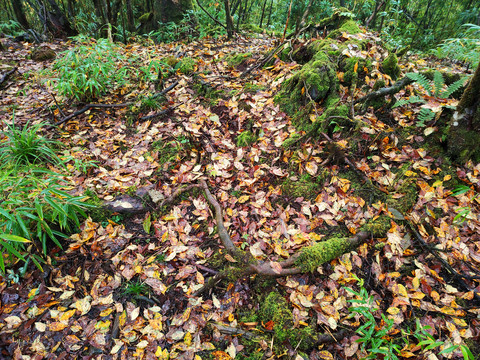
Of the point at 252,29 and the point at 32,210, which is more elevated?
the point at 252,29

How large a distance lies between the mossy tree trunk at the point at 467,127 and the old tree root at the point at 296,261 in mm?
1735

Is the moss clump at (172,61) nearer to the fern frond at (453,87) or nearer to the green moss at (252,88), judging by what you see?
the green moss at (252,88)

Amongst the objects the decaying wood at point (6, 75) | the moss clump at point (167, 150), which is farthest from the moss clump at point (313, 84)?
the decaying wood at point (6, 75)

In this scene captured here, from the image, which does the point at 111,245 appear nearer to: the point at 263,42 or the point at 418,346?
the point at 418,346

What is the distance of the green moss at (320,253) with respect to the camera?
2781 mm

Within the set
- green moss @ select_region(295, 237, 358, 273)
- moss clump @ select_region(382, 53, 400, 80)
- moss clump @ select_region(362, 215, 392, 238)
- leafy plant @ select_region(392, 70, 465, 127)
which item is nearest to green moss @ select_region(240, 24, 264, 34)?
moss clump @ select_region(382, 53, 400, 80)

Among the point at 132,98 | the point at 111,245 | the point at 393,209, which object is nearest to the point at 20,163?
the point at 111,245

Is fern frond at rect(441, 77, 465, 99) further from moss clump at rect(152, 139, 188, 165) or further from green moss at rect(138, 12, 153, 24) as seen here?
green moss at rect(138, 12, 153, 24)

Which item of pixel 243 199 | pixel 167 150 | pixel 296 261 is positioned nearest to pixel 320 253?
pixel 296 261

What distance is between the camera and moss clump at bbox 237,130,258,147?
Answer: 13.6 feet

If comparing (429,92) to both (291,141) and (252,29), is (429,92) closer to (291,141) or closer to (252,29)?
(291,141)

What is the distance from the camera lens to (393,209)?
3105mm

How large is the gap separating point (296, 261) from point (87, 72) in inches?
210

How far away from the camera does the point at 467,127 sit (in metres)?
3.14
